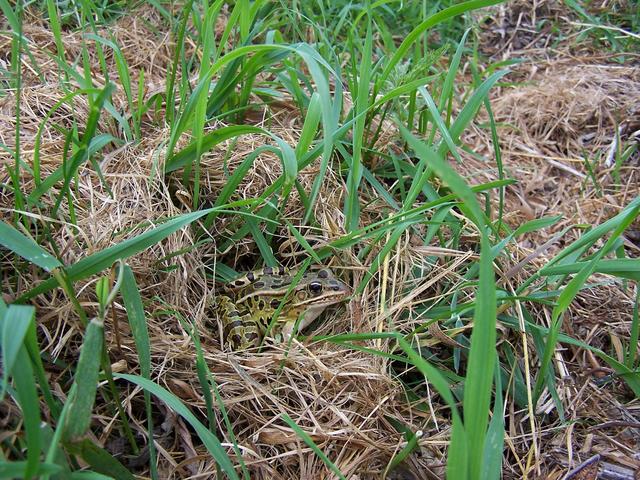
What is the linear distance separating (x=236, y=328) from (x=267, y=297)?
0.26 metres

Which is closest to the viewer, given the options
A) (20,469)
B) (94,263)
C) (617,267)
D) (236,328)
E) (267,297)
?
(20,469)

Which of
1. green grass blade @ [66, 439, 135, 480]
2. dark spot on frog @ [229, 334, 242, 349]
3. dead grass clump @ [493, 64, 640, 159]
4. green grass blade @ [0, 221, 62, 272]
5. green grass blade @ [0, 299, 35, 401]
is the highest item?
green grass blade @ [0, 299, 35, 401]

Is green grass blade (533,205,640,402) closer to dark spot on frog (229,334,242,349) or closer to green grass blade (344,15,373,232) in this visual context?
green grass blade (344,15,373,232)

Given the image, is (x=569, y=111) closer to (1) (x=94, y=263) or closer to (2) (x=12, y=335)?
(1) (x=94, y=263)

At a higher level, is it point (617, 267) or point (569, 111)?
point (617, 267)

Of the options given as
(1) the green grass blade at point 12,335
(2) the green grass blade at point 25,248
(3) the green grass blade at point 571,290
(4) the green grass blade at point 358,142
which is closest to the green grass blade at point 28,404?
(1) the green grass blade at point 12,335

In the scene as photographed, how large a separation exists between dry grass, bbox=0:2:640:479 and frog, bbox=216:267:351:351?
3.2 inches

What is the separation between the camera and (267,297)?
2840mm

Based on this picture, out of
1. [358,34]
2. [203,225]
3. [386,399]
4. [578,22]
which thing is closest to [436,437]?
[386,399]

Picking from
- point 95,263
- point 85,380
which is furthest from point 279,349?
point 85,380

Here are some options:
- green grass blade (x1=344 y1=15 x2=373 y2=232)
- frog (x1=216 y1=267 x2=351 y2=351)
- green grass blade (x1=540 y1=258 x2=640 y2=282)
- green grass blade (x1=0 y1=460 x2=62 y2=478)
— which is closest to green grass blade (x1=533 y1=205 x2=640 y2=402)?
green grass blade (x1=540 y1=258 x2=640 y2=282)

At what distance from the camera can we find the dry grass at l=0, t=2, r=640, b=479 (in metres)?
2.09

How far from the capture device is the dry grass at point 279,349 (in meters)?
2.09

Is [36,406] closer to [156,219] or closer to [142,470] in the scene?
[142,470]
